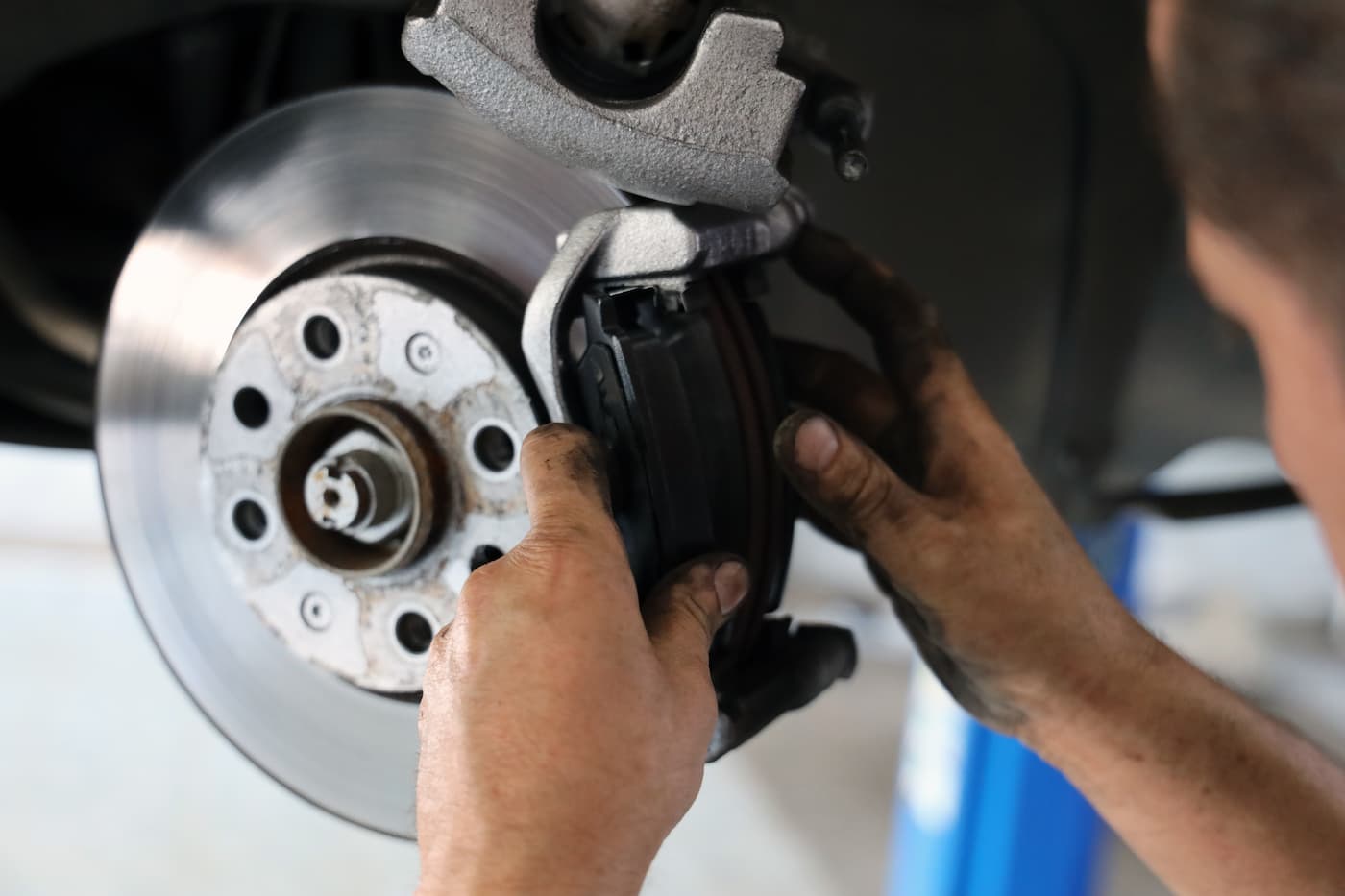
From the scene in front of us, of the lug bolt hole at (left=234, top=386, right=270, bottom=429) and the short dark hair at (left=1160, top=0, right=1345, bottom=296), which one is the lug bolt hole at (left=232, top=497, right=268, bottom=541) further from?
the short dark hair at (left=1160, top=0, right=1345, bottom=296)

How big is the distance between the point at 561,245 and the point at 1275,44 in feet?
0.89

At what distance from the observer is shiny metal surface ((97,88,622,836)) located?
548 mm

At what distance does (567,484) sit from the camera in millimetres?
435

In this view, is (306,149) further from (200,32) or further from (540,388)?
(200,32)

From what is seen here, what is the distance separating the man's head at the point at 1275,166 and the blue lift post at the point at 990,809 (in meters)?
0.57

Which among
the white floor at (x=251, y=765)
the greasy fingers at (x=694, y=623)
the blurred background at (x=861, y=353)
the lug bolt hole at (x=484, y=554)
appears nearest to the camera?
the greasy fingers at (x=694, y=623)

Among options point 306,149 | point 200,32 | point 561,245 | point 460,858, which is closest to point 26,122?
point 200,32

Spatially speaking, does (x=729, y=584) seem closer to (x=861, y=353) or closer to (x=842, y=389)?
(x=842, y=389)

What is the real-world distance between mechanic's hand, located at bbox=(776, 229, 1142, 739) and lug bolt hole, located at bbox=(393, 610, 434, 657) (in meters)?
0.20

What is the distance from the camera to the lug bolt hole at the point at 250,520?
0.59 m

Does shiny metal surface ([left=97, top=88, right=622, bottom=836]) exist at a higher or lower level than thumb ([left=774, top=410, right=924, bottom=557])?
higher

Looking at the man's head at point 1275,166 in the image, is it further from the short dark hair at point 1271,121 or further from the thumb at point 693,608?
the thumb at point 693,608

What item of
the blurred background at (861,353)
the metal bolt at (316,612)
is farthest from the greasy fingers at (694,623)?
the blurred background at (861,353)

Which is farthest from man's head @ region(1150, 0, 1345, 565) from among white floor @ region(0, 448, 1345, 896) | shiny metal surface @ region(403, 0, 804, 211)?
white floor @ region(0, 448, 1345, 896)
